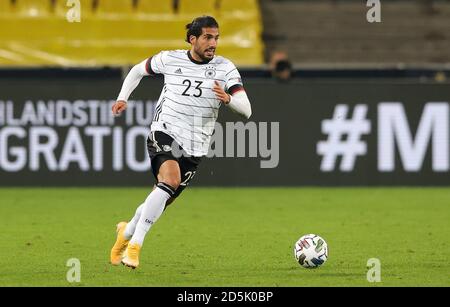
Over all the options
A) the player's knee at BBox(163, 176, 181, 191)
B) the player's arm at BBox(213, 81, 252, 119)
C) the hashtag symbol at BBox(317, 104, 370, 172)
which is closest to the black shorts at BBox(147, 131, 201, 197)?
the player's knee at BBox(163, 176, 181, 191)

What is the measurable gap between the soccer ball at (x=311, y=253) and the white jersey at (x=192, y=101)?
3.87 ft

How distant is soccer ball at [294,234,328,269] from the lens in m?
9.68

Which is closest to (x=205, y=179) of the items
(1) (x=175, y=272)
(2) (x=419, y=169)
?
(2) (x=419, y=169)

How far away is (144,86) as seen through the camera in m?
18.0

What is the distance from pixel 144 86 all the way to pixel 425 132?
14.4 feet

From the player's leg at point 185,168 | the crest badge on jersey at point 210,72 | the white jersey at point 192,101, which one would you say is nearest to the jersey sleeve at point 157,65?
the white jersey at point 192,101

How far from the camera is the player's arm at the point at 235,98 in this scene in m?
9.42

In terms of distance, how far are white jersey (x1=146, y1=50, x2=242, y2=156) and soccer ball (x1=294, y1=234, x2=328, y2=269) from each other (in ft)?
3.87

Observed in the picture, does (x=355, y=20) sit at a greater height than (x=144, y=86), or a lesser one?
greater

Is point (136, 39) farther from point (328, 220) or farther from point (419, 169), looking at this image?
point (328, 220)

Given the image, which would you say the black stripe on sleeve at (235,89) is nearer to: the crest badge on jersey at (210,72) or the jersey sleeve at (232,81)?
the jersey sleeve at (232,81)

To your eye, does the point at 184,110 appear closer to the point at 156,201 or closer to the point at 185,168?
the point at 185,168

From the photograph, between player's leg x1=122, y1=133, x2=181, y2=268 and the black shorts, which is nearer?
player's leg x1=122, y1=133, x2=181, y2=268

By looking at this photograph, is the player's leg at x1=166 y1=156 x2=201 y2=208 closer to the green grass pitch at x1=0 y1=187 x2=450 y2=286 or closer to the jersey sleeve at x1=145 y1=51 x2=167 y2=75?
the green grass pitch at x1=0 y1=187 x2=450 y2=286
